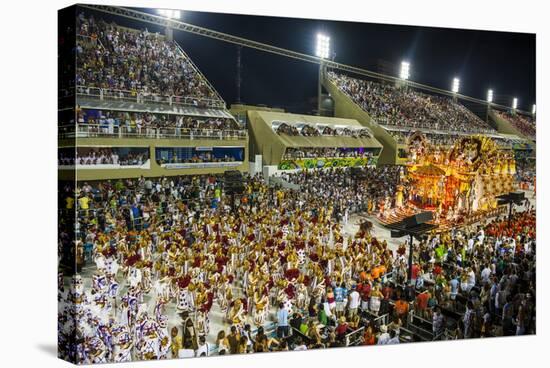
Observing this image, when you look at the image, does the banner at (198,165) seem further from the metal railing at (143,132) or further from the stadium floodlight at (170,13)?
the stadium floodlight at (170,13)

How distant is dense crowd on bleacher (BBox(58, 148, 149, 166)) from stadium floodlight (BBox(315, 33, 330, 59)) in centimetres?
389

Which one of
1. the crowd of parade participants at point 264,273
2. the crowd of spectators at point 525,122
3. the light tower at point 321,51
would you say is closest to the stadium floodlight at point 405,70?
the light tower at point 321,51

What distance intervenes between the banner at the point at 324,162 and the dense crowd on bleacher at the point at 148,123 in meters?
1.11

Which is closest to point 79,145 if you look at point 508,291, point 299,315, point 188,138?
point 188,138

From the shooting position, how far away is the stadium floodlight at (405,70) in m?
11.9

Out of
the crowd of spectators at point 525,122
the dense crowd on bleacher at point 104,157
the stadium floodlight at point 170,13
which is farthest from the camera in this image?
the crowd of spectators at point 525,122

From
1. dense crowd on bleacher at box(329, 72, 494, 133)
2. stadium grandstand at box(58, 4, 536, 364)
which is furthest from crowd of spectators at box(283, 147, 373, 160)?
dense crowd on bleacher at box(329, 72, 494, 133)

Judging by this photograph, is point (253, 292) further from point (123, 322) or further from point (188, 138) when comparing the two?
point (188, 138)

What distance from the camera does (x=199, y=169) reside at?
9.92m

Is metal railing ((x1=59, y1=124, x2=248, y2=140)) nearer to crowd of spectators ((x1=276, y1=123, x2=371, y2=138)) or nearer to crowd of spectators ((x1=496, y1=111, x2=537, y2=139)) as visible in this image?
crowd of spectators ((x1=276, y1=123, x2=371, y2=138))

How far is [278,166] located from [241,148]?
80 centimetres

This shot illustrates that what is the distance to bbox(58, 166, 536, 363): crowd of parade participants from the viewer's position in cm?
→ 899

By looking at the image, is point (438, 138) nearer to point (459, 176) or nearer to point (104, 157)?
point (459, 176)

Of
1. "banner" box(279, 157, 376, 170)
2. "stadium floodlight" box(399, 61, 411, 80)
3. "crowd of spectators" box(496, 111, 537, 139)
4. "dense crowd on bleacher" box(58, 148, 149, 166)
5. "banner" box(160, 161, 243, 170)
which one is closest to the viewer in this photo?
"dense crowd on bleacher" box(58, 148, 149, 166)
